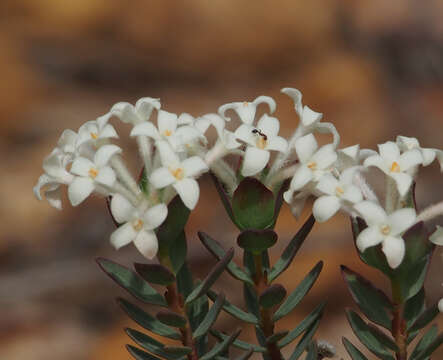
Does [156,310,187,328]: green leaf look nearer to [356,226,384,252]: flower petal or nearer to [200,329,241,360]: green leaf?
[200,329,241,360]: green leaf

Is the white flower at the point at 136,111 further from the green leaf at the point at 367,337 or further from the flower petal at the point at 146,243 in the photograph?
the green leaf at the point at 367,337

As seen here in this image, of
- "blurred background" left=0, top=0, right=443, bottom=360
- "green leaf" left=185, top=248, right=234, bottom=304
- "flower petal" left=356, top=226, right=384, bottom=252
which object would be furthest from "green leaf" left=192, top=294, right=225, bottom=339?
"blurred background" left=0, top=0, right=443, bottom=360

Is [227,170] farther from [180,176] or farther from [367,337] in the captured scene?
[367,337]

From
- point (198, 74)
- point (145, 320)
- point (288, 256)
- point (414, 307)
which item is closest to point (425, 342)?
point (414, 307)

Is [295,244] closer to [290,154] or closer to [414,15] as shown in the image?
[290,154]

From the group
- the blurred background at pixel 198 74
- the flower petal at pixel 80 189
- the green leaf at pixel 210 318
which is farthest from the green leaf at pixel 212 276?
the blurred background at pixel 198 74

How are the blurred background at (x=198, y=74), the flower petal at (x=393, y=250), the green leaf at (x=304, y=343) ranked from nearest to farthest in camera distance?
1. the flower petal at (x=393, y=250)
2. the green leaf at (x=304, y=343)
3. the blurred background at (x=198, y=74)

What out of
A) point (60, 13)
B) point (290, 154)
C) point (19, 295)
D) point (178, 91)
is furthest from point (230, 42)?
point (290, 154)
